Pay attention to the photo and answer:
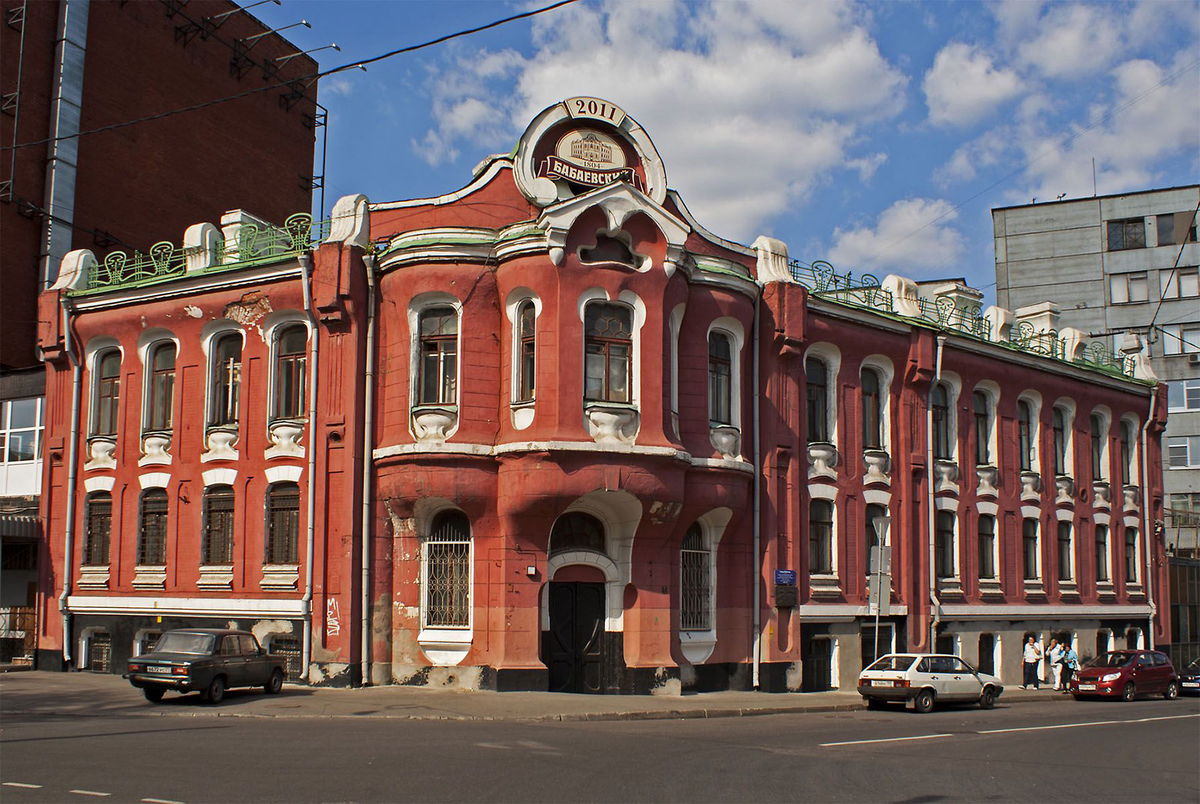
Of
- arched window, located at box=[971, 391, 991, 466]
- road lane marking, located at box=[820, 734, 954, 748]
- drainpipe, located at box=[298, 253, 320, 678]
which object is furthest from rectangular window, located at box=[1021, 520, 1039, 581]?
drainpipe, located at box=[298, 253, 320, 678]

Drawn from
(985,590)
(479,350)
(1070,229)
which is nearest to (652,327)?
(479,350)

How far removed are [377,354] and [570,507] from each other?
218 inches

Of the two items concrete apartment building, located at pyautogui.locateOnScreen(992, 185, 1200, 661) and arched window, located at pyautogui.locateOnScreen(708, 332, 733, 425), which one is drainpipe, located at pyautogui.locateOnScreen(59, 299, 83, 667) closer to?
arched window, located at pyautogui.locateOnScreen(708, 332, 733, 425)

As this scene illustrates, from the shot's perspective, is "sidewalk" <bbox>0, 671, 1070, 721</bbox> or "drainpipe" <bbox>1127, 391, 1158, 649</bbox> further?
"drainpipe" <bbox>1127, 391, 1158, 649</bbox>

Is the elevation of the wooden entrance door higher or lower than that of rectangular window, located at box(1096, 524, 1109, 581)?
lower

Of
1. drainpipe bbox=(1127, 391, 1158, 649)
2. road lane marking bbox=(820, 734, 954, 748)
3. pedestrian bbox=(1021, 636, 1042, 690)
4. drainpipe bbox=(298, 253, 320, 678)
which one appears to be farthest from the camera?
drainpipe bbox=(1127, 391, 1158, 649)

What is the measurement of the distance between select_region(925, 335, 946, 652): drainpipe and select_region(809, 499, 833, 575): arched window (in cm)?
373

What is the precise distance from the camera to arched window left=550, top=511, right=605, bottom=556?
84.4ft

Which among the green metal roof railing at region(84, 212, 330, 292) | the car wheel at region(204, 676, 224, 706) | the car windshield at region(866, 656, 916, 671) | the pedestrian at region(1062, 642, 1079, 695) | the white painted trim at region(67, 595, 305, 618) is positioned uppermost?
the green metal roof railing at region(84, 212, 330, 292)

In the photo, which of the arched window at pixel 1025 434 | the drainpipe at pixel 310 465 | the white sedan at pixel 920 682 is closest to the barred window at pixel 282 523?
the drainpipe at pixel 310 465

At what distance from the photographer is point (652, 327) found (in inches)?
997

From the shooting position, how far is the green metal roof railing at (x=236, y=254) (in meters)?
27.6

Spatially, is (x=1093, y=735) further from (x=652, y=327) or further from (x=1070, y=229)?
(x=1070, y=229)

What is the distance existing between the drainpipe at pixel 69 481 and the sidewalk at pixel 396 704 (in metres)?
2.63
